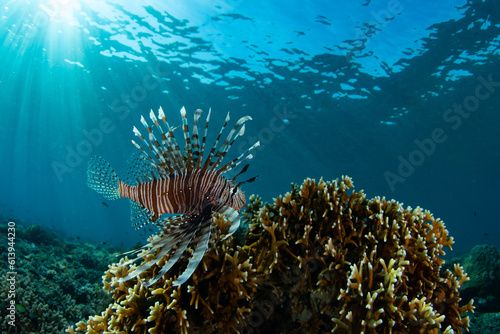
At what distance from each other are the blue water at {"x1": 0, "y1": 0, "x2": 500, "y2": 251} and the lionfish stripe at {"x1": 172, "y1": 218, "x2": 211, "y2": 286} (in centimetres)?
997

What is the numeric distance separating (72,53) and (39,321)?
21.4 metres

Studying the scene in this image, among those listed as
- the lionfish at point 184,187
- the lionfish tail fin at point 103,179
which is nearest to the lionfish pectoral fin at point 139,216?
the lionfish at point 184,187

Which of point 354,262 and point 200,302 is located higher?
point 354,262

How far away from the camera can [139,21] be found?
51.1 ft

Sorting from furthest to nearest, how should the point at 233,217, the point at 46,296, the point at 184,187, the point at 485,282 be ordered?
1. the point at 485,282
2. the point at 46,296
3. the point at 184,187
4. the point at 233,217

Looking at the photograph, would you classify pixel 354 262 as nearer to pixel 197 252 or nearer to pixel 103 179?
pixel 197 252

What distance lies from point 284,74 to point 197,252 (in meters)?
18.4

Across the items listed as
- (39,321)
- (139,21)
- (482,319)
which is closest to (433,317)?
(482,319)

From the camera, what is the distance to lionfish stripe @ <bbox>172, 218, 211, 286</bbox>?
188 cm

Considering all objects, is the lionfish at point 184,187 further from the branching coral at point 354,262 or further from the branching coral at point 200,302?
the branching coral at point 354,262

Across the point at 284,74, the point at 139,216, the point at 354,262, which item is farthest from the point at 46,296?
the point at 284,74

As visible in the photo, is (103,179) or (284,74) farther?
(284,74)

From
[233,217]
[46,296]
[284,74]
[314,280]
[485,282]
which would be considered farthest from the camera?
[284,74]

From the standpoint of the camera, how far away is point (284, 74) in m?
18.8
